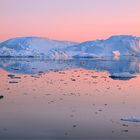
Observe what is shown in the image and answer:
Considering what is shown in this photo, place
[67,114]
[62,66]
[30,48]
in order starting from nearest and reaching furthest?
[67,114]
[62,66]
[30,48]

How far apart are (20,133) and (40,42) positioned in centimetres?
9234

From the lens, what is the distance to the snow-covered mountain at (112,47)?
8432 centimetres

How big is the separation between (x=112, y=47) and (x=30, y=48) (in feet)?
67.2

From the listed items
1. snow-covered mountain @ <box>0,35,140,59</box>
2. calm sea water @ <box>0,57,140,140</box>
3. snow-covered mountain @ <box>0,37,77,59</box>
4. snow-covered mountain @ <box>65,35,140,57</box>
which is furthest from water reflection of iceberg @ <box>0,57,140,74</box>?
snow-covered mountain @ <box>65,35,140,57</box>

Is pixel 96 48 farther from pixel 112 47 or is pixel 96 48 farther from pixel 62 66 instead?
pixel 62 66

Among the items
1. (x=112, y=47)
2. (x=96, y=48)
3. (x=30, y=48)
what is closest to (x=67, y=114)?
(x=96, y=48)

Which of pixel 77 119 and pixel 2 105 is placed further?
pixel 2 105

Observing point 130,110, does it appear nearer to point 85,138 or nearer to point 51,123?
point 51,123

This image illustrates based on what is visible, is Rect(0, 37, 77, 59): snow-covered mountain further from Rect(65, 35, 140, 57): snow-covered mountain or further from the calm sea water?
the calm sea water

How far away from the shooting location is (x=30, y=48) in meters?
85.6

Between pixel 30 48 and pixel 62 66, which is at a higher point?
pixel 30 48

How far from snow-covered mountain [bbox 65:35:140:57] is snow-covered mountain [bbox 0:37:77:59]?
6833 mm

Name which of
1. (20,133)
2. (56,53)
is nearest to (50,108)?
(20,133)

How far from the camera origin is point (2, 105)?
10977 millimetres
